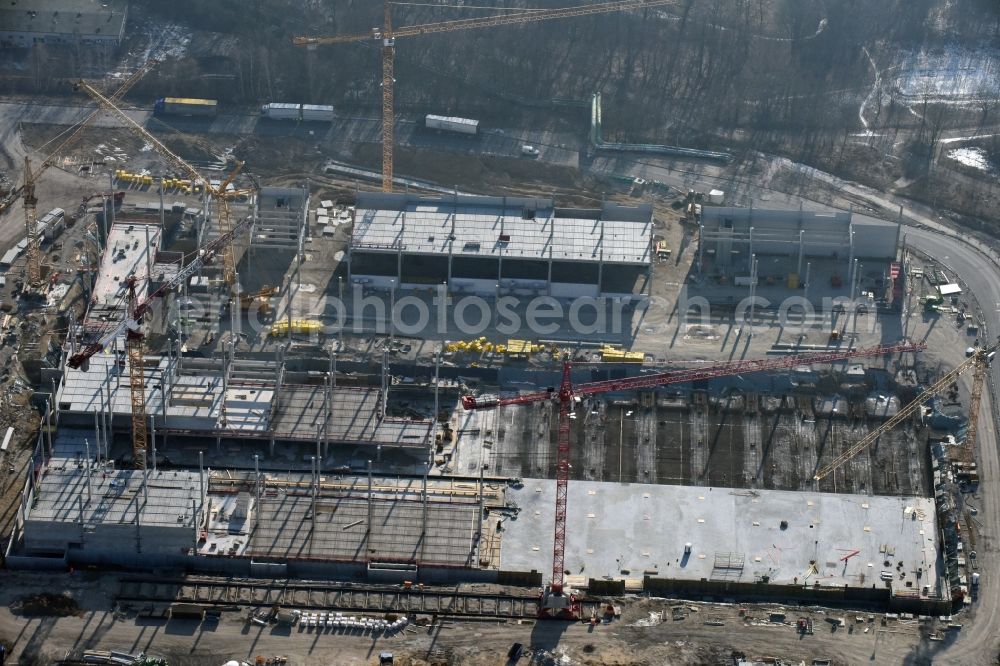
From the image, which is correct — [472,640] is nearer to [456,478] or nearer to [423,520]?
[423,520]

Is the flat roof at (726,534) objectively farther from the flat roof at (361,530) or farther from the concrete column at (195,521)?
the concrete column at (195,521)

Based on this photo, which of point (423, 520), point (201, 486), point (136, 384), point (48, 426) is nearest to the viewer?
point (201, 486)

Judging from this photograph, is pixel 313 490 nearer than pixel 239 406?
Yes

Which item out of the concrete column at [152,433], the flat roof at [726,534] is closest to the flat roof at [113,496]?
the concrete column at [152,433]

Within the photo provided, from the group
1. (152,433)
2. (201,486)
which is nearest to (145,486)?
(201,486)

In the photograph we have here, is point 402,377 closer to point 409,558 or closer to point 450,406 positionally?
point 450,406

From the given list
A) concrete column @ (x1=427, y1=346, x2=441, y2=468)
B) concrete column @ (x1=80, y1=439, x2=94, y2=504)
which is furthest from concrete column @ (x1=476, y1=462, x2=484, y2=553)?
concrete column @ (x1=80, y1=439, x2=94, y2=504)

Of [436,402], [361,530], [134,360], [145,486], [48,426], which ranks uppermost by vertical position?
[134,360]
